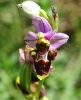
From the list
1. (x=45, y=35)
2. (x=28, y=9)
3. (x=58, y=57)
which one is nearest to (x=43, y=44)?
(x=45, y=35)

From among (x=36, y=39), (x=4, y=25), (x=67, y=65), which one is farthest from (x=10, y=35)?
(x=36, y=39)

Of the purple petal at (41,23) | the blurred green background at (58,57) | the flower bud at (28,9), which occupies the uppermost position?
the flower bud at (28,9)

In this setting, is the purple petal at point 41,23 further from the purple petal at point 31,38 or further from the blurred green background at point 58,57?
the blurred green background at point 58,57

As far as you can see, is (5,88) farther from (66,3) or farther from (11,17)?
(66,3)

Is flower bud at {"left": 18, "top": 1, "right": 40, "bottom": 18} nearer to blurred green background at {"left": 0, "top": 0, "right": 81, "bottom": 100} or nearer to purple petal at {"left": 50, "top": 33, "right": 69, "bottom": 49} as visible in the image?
purple petal at {"left": 50, "top": 33, "right": 69, "bottom": 49}

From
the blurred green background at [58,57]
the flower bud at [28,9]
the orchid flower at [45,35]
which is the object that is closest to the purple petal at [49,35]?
the orchid flower at [45,35]

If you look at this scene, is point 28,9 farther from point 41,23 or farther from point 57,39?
point 57,39

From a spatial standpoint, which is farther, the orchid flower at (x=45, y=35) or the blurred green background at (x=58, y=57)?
the blurred green background at (x=58, y=57)

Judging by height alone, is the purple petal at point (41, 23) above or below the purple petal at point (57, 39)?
Answer: above
